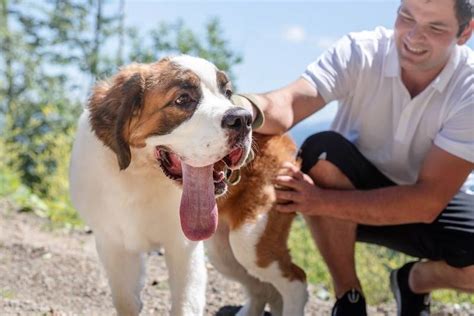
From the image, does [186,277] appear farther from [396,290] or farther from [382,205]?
[396,290]

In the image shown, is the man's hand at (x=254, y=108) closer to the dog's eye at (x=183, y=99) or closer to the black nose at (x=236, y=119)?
the dog's eye at (x=183, y=99)

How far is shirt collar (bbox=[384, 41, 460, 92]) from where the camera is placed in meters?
4.01

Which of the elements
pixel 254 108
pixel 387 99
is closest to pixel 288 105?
pixel 254 108

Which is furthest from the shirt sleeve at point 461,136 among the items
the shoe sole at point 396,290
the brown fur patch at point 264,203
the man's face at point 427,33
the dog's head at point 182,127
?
the dog's head at point 182,127

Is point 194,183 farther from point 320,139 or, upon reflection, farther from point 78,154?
point 320,139

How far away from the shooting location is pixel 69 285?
16.7 feet

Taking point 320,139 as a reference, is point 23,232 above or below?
below

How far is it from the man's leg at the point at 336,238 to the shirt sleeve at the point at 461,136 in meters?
0.60

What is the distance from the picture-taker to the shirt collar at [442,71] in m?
4.01

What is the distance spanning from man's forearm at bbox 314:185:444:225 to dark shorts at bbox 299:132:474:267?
0.70ft

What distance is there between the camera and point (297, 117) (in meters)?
4.07

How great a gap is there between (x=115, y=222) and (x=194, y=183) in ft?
1.77

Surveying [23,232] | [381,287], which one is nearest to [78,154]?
[23,232]

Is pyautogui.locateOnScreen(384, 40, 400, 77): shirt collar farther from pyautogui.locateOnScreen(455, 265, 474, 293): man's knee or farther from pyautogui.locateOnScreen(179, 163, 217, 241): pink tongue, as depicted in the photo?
pyautogui.locateOnScreen(179, 163, 217, 241): pink tongue
